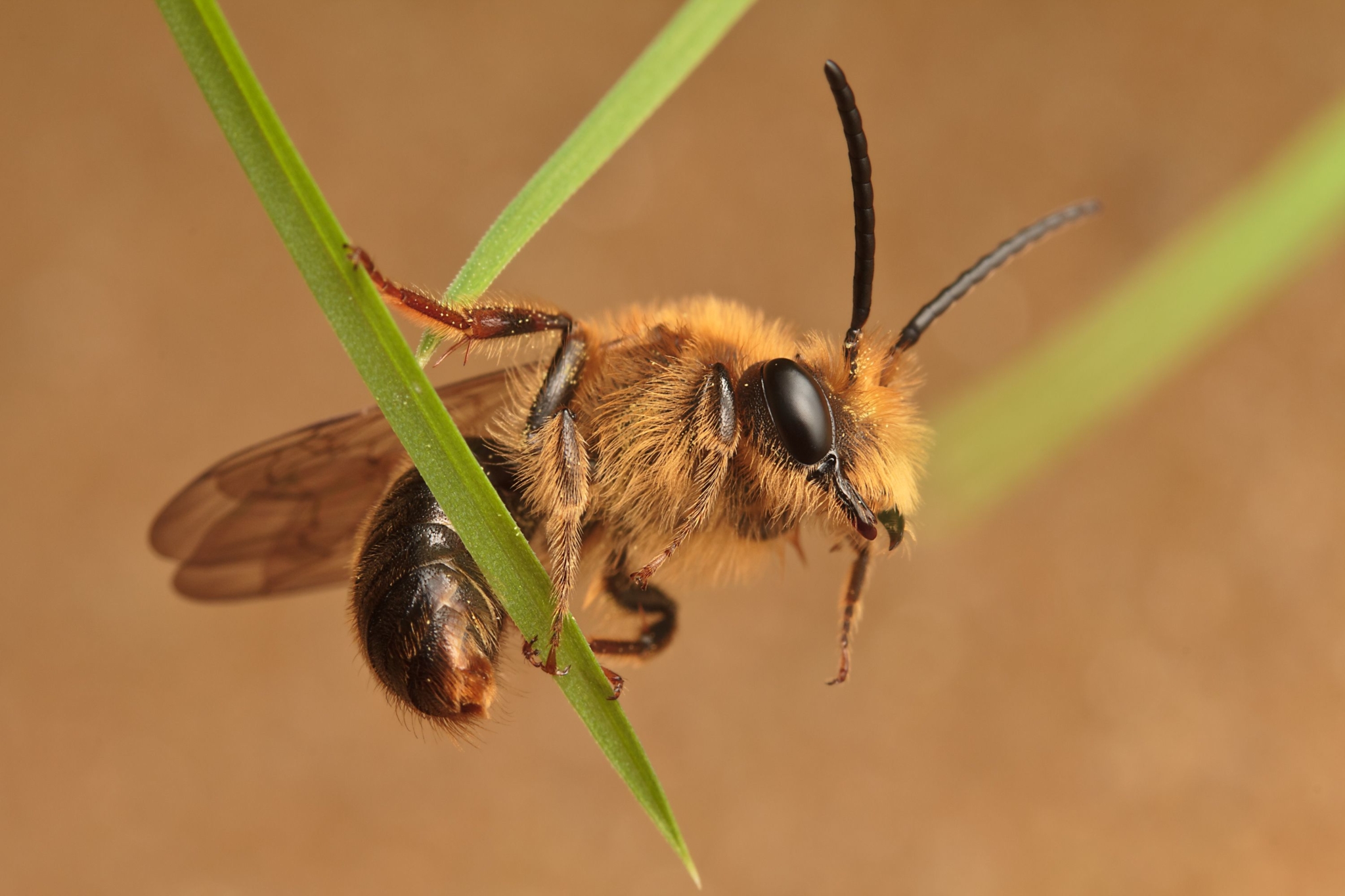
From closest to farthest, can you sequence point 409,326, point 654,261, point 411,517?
1. point 411,517
2. point 409,326
3. point 654,261

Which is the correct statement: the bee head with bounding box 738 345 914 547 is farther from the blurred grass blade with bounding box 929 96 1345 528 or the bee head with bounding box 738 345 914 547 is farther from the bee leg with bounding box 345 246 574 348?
the blurred grass blade with bounding box 929 96 1345 528

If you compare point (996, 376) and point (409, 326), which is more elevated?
point (409, 326)

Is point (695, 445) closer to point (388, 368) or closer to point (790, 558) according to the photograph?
point (388, 368)

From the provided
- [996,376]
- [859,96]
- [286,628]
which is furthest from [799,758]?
[859,96]

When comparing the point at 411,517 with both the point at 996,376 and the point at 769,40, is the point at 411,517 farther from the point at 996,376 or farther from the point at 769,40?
the point at 769,40

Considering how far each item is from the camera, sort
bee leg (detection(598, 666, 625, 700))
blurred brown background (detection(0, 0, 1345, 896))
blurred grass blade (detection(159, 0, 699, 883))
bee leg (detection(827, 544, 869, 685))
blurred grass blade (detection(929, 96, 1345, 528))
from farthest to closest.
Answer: blurred brown background (detection(0, 0, 1345, 896))
blurred grass blade (detection(929, 96, 1345, 528))
bee leg (detection(827, 544, 869, 685))
bee leg (detection(598, 666, 625, 700))
blurred grass blade (detection(159, 0, 699, 883))

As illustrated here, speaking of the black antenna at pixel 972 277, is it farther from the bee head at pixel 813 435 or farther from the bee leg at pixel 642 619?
the bee leg at pixel 642 619

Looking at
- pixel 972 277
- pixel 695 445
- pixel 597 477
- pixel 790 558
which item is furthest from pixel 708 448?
pixel 790 558

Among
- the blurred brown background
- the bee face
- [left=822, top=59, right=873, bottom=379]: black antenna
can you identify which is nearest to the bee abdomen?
the bee face
